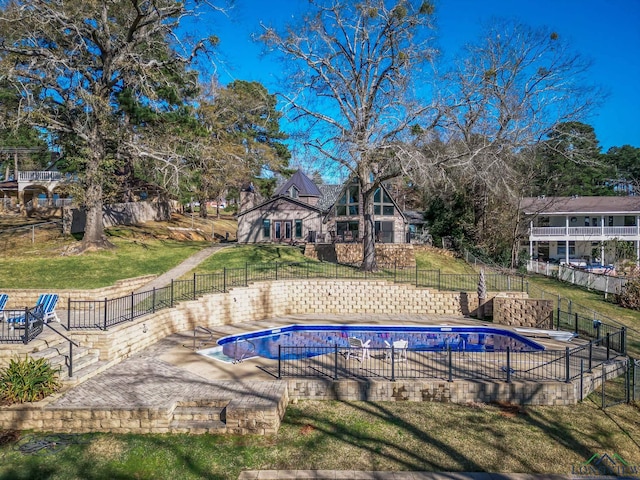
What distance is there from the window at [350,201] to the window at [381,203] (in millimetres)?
1541

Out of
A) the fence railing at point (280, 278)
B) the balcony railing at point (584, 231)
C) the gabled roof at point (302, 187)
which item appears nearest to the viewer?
the fence railing at point (280, 278)

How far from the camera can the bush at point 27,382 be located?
33.5 ft

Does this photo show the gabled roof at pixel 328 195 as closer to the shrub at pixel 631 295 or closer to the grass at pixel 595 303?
the grass at pixel 595 303

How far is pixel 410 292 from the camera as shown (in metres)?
22.2

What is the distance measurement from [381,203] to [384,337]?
18537 millimetres

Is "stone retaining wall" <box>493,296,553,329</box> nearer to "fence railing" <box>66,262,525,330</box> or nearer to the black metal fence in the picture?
"fence railing" <box>66,262,525,330</box>

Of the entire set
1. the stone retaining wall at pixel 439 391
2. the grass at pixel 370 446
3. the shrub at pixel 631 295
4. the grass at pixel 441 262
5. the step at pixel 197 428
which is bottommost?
the grass at pixel 370 446

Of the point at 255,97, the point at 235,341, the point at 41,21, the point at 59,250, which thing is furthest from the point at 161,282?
the point at 255,97

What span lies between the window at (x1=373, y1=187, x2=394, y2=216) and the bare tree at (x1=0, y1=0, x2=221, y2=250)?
684 inches

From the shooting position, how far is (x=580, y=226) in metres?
43.2

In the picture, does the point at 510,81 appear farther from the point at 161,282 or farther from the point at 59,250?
the point at 59,250

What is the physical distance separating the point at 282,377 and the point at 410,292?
38.4ft

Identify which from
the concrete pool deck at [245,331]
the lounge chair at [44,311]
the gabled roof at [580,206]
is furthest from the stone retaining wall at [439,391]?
the gabled roof at [580,206]

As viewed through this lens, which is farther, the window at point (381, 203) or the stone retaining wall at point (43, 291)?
the window at point (381, 203)
